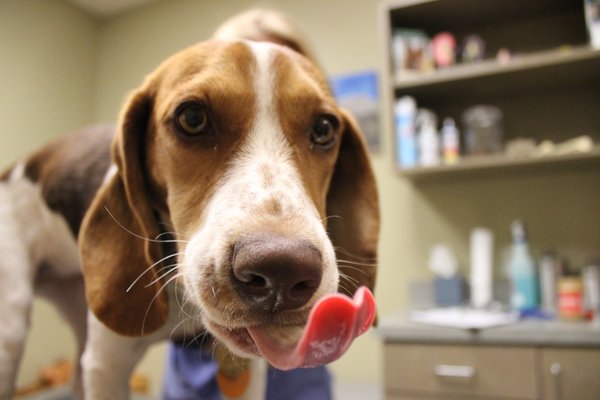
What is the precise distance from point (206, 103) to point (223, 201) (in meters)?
0.14

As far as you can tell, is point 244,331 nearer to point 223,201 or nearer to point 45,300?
point 223,201

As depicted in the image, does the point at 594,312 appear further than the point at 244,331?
Yes

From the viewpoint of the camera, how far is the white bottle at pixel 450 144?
63.7 inches

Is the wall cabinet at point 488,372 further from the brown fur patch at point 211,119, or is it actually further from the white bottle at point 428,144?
the brown fur patch at point 211,119

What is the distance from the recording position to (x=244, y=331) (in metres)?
0.41

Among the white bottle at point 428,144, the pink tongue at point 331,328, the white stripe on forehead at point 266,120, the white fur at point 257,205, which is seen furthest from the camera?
the white bottle at point 428,144

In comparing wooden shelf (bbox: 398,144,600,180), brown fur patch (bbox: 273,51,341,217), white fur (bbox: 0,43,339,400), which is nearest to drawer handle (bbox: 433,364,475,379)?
wooden shelf (bbox: 398,144,600,180)

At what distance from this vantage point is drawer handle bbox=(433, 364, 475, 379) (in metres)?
1.23

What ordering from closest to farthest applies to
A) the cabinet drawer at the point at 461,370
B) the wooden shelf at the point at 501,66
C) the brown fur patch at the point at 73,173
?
the brown fur patch at the point at 73,173
the cabinet drawer at the point at 461,370
the wooden shelf at the point at 501,66

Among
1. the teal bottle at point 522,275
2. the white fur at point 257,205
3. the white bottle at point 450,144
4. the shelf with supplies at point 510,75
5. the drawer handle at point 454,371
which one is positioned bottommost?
the drawer handle at point 454,371

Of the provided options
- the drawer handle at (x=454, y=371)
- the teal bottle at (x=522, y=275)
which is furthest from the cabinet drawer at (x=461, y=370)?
the teal bottle at (x=522, y=275)

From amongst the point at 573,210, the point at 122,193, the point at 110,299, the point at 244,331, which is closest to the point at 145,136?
the point at 122,193

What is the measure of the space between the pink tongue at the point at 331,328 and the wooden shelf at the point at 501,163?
1328 mm

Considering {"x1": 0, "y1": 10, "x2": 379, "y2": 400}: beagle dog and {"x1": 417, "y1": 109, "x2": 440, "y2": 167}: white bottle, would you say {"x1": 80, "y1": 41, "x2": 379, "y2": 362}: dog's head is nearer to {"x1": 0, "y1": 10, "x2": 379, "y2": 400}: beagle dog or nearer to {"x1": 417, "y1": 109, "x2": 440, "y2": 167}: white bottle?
{"x1": 0, "y1": 10, "x2": 379, "y2": 400}: beagle dog
